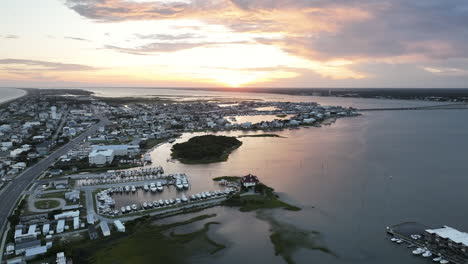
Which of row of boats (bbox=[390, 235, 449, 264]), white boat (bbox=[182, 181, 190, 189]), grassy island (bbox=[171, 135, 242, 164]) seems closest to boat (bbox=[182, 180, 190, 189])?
white boat (bbox=[182, 181, 190, 189])

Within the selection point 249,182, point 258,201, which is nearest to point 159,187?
point 249,182

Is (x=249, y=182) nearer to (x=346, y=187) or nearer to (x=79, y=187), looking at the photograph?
(x=346, y=187)

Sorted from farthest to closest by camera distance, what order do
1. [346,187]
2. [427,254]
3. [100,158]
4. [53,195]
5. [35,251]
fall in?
[100,158] → [346,187] → [53,195] → [35,251] → [427,254]

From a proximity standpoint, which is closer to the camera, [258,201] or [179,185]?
[258,201]

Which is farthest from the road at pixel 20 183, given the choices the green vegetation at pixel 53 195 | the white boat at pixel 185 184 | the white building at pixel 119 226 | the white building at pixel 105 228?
the white boat at pixel 185 184

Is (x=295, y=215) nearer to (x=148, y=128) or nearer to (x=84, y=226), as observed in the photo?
(x=84, y=226)

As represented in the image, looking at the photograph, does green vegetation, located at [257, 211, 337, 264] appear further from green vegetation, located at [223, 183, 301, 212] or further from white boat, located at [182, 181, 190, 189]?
white boat, located at [182, 181, 190, 189]

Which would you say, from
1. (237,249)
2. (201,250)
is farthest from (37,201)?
(237,249)

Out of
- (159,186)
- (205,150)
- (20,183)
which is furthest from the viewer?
(205,150)
